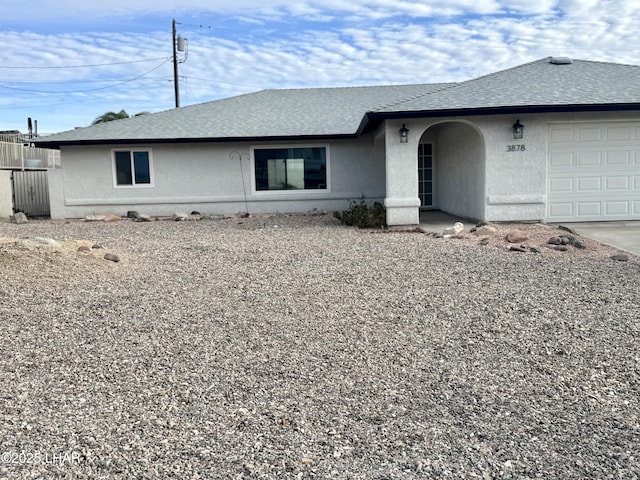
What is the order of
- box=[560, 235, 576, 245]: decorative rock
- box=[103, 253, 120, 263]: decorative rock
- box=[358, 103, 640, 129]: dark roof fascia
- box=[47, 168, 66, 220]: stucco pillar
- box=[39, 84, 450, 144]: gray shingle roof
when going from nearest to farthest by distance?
box=[103, 253, 120, 263]: decorative rock
box=[560, 235, 576, 245]: decorative rock
box=[358, 103, 640, 129]: dark roof fascia
box=[39, 84, 450, 144]: gray shingle roof
box=[47, 168, 66, 220]: stucco pillar

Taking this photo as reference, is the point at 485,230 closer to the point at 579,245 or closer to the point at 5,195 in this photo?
the point at 579,245

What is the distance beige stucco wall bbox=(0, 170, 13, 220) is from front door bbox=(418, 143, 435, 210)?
1461 centimetres

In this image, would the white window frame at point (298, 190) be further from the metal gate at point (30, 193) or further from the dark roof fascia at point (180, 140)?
the metal gate at point (30, 193)

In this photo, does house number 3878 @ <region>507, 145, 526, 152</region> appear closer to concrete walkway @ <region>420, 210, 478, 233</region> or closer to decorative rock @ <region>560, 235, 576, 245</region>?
concrete walkway @ <region>420, 210, 478, 233</region>

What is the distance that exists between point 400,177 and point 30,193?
47.0ft

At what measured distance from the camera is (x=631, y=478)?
10.3 feet

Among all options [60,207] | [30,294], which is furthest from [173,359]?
[60,207]

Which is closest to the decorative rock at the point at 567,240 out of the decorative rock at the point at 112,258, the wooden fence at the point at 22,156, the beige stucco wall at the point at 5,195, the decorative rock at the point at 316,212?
the decorative rock at the point at 112,258

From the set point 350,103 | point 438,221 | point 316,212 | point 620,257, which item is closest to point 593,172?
point 438,221

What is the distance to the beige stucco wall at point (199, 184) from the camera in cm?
1911

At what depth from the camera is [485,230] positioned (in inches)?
495

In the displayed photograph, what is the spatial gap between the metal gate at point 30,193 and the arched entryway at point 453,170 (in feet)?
45.0

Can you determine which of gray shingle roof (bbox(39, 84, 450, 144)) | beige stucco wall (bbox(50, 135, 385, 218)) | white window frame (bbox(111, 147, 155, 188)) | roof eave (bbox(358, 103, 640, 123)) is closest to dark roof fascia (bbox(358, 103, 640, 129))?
roof eave (bbox(358, 103, 640, 123))

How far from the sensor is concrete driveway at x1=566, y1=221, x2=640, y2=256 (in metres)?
10.9
